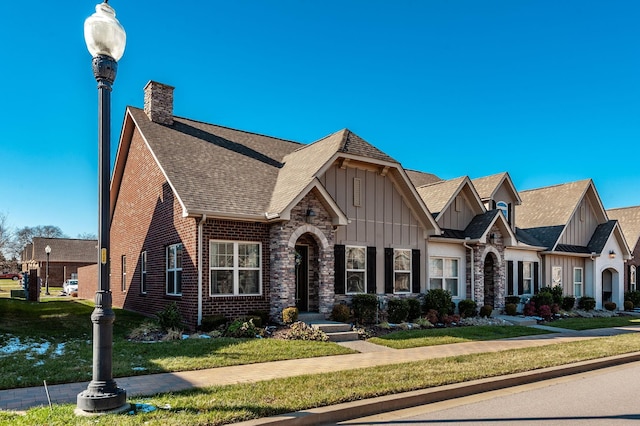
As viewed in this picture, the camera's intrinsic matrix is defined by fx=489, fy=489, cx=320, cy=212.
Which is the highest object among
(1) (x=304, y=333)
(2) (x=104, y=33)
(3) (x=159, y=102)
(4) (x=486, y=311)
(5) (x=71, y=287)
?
(3) (x=159, y=102)

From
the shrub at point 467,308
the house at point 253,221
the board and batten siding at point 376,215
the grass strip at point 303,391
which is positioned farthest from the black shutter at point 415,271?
the grass strip at point 303,391

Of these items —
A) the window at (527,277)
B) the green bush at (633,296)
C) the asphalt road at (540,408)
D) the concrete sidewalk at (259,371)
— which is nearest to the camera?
the asphalt road at (540,408)

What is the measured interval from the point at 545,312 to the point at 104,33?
20.2m

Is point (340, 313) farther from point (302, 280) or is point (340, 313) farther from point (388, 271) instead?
point (388, 271)

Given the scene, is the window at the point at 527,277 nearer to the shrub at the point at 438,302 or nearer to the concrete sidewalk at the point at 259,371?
the shrub at the point at 438,302

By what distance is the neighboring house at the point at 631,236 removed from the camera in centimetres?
2914

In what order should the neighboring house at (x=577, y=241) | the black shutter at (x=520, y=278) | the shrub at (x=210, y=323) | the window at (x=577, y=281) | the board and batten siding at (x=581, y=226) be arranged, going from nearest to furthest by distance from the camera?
the shrub at (x=210, y=323), the black shutter at (x=520, y=278), the neighboring house at (x=577, y=241), the board and batten siding at (x=581, y=226), the window at (x=577, y=281)

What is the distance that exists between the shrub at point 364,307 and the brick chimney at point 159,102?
962 centimetres

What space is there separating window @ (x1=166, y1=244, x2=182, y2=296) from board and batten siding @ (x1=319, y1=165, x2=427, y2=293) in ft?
16.8

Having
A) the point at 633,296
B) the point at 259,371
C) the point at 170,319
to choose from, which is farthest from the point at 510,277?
the point at 259,371

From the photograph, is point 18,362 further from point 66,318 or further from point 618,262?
point 618,262

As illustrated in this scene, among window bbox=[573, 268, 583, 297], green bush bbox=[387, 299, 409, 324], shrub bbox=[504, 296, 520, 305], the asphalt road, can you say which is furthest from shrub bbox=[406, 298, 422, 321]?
window bbox=[573, 268, 583, 297]

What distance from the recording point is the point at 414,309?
57.0 ft

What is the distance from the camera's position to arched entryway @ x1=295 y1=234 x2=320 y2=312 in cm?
1600
